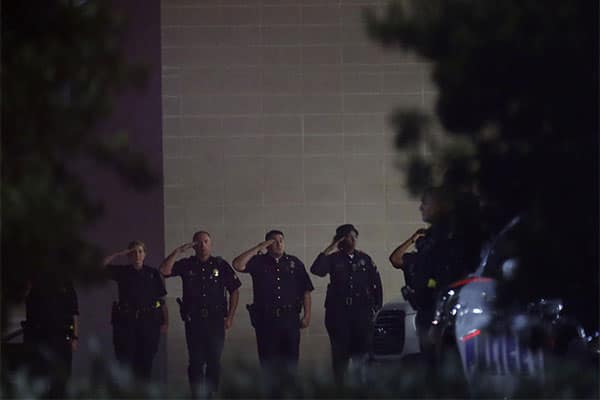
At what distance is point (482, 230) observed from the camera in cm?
604

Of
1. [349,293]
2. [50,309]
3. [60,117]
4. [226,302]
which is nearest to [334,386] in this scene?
[60,117]

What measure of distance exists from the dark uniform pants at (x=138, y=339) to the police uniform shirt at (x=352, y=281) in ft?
6.19

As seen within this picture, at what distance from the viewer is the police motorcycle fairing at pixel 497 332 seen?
5805 millimetres

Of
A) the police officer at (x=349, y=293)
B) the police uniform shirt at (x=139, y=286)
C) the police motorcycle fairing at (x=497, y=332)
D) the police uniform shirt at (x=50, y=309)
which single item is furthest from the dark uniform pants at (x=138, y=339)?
the police motorcycle fairing at (x=497, y=332)

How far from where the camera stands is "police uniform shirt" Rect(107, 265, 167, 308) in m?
12.9

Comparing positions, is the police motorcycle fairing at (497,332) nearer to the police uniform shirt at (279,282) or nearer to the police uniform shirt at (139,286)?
the police uniform shirt at (279,282)

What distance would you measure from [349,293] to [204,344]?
1.59 metres

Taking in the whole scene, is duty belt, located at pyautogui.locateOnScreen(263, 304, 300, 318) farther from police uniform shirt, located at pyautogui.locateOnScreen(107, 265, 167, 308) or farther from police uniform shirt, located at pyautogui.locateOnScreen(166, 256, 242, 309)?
police uniform shirt, located at pyautogui.locateOnScreen(107, 265, 167, 308)

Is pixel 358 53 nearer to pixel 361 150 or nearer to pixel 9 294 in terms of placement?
pixel 361 150

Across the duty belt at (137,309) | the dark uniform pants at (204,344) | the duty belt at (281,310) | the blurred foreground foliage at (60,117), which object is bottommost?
the dark uniform pants at (204,344)

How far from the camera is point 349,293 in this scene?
44.1 feet

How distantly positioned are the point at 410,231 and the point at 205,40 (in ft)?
10.5

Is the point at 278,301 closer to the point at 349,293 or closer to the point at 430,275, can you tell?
the point at 349,293

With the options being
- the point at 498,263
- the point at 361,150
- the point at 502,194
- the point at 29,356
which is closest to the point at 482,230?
the point at 502,194
